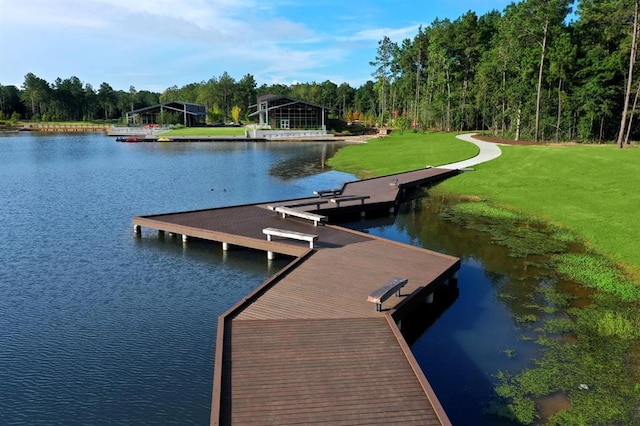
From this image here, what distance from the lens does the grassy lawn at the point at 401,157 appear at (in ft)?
140

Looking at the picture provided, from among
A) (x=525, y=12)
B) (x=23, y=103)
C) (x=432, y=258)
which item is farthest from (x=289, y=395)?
(x=23, y=103)

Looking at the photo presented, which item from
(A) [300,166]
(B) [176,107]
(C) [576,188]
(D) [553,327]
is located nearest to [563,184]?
(C) [576,188]

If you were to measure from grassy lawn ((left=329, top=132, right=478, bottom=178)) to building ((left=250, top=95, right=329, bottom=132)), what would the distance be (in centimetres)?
4061

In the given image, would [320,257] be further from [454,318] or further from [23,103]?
[23,103]

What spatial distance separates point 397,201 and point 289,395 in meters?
20.7

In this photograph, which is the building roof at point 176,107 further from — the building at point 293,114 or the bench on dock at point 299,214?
the bench on dock at point 299,214

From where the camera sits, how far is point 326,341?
10.2 m

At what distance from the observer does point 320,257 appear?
16.5 m

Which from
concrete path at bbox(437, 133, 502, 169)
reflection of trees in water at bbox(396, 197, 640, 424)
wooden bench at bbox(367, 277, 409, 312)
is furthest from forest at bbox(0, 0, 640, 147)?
wooden bench at bbox(367, 277, 409, 312)

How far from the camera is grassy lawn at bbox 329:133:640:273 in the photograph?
20.1 m

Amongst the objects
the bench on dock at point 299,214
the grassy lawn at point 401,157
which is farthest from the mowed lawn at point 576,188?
the bench on dock at point 299,214

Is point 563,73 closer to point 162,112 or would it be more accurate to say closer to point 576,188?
point 576,188

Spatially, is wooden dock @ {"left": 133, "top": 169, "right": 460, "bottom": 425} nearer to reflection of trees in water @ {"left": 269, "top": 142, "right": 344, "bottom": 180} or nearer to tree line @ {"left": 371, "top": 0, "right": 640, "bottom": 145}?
reflection of trees in water @ {"left": 269, "top": 142, "right": 344, "bottom": 180}

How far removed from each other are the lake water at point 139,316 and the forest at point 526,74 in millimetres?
31965
